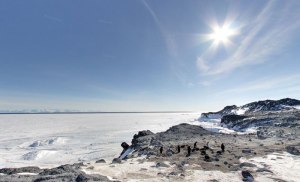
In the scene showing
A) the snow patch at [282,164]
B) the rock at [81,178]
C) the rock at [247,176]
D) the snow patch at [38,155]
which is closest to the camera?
the rock at [81,178]

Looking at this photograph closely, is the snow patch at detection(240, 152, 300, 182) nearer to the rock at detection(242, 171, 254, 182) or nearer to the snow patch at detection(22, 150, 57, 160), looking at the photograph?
the rock at detection(242, 171, 254, 182)

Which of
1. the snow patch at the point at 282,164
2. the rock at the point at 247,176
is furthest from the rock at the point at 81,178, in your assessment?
the snow patch at the point at 282,164

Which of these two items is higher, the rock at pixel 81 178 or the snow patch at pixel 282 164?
the snow patch at pixel 282 164

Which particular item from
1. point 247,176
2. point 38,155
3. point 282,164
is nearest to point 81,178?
point 247,176

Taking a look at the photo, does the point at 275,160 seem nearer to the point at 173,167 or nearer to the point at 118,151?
the point at 173,167

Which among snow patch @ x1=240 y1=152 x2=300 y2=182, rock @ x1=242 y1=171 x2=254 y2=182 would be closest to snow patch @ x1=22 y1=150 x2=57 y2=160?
snow patch @ x1=240 y1=152 x2=300 y2=182

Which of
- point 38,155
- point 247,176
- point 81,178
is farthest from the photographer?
A: point 38,155

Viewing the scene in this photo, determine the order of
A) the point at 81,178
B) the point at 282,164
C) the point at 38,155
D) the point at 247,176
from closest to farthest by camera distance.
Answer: the point at 81,178, the point at 247,176, the point at 282,164, the point at 38,155

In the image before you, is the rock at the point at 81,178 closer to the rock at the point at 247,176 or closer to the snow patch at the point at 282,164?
the rock at the point at 247,176

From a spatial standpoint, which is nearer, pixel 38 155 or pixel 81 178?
pixel 81 178

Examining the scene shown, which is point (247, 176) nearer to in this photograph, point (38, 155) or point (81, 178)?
point (81, 178)

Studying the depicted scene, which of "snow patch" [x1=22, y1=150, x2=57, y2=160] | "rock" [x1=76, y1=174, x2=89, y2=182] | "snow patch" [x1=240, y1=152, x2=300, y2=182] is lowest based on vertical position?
"snow patch" [x1=22, y1=150, x2=57, y2=160]

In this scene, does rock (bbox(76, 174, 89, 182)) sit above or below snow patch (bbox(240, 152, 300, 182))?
below

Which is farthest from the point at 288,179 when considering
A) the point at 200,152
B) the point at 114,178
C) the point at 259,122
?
the point at 259,122
